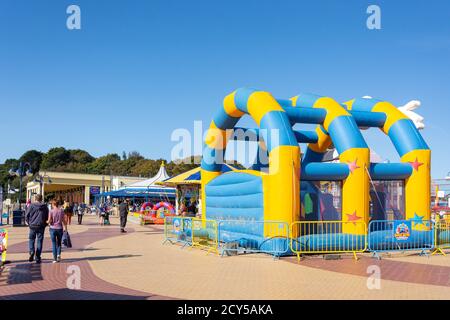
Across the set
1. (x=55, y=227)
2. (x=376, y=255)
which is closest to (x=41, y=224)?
(x=55, y=227)

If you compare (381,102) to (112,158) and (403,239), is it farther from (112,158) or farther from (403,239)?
(112,158)

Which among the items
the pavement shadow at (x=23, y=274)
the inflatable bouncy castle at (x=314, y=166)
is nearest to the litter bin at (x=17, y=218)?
the inflatable bouncy castle at (x=314, y=166)

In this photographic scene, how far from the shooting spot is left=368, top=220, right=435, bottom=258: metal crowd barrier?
1266 centimetres

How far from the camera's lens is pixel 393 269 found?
10.4 m

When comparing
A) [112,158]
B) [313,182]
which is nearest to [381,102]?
[313,182]

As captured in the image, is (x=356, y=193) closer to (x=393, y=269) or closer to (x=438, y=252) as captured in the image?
(x=393, y=269)

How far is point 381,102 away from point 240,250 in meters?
7.03

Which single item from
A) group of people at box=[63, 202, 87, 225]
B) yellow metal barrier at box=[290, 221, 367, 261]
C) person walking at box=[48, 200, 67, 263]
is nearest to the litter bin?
group of people at box=[63, 202, 87, 225]

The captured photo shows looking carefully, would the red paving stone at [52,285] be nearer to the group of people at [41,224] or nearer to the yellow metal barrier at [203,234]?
the group of people at [41,224]

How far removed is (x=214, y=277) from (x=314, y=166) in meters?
4.91

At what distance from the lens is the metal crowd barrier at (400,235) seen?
12664mm

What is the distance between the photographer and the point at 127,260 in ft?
37.8

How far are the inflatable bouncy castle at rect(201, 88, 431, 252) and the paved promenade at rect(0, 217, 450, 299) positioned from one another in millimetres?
1382

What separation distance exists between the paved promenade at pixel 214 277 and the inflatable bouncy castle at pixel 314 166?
138cm
